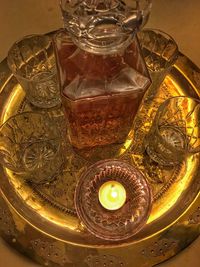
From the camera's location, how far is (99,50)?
0.53 metres

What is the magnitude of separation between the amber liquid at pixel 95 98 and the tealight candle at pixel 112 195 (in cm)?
10

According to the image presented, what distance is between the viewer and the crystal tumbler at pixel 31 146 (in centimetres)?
69

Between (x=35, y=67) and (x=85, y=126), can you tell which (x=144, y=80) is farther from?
(x=35, y=67)

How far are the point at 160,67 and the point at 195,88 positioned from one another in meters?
0.09

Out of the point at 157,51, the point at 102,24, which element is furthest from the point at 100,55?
the point at 157,51

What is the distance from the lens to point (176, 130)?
76 cm


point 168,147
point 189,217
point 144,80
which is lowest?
point 189,217

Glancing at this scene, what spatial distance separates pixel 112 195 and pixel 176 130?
0.18 m

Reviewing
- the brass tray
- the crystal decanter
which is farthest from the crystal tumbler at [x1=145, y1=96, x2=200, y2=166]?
the crystal decanter

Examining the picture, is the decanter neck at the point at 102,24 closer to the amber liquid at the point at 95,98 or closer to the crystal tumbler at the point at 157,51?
the amber liquid at the point at 95,98

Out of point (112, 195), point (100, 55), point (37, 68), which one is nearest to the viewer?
point (100, 55)

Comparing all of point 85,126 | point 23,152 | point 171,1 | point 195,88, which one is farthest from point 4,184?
point 171,1

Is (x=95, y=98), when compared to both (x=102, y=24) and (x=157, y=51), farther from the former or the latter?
(x=157, y=51)

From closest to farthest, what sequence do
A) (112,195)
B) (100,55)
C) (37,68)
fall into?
(100,55)
(112,195)
(37,68)
